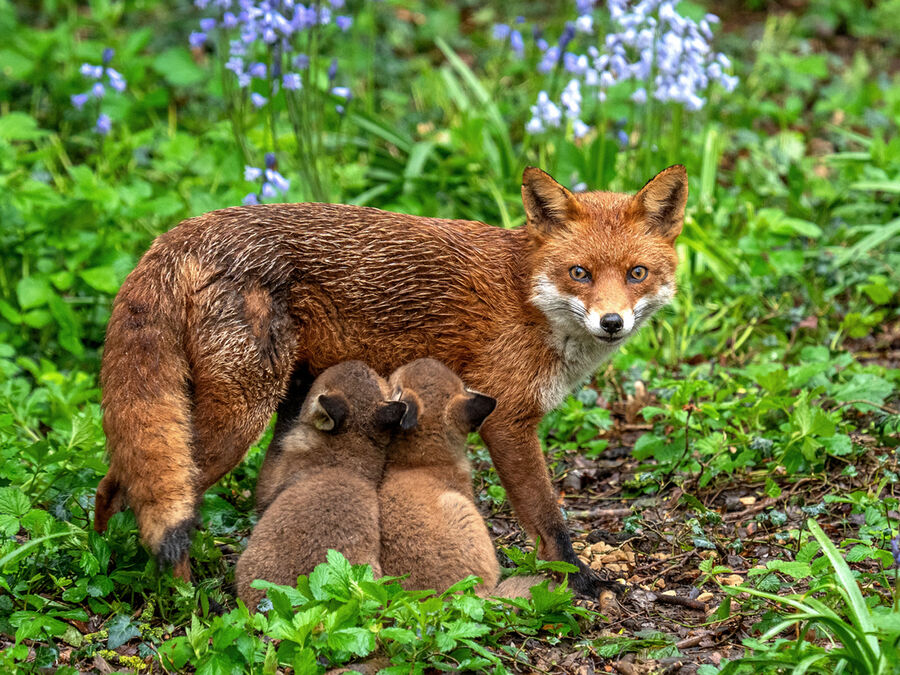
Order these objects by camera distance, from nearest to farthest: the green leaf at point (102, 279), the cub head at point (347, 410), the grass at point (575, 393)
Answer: the grass at point (575, 393) → the cub head at point (347, 410) → the green leaf at point (102, 279)

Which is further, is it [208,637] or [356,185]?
[356,185]

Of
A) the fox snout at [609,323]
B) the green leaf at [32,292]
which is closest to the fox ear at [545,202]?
the fox snout at [609,323]

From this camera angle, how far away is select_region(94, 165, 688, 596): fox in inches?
180

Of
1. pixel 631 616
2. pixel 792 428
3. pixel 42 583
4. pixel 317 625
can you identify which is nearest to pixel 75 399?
pixel 42 583

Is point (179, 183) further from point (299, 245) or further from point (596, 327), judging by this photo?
point (596, 327)

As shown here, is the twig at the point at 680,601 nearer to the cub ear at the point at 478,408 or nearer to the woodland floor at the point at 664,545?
the woodland floor at the point at 664,545

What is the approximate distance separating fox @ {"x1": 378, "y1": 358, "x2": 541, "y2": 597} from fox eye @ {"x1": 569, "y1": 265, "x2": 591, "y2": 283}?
767 millimetres

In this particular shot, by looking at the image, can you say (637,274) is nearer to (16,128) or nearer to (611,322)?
Answer: (611,322)

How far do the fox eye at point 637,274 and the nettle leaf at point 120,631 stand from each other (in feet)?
9.50

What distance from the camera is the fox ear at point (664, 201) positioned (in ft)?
16.6

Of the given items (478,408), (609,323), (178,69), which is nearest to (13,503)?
(478,408)

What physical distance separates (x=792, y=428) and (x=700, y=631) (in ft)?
5.54

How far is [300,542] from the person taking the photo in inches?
169

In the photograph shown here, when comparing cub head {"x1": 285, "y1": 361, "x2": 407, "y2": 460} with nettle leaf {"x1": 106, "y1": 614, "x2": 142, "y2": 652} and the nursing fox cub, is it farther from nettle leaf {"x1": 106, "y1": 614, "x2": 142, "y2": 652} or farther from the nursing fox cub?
nettle leaf {"x1": 106, "y1": 614, "x2": 142, "y2": 652}
